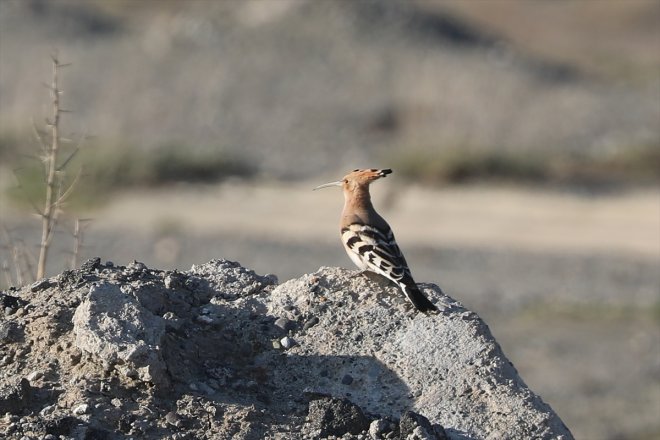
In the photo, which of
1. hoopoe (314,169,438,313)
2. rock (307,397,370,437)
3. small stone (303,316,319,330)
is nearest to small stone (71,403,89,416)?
rock (307,397,370,437)

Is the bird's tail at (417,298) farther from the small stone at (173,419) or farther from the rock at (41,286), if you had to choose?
the rock at (41,286)

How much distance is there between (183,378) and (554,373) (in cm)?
892

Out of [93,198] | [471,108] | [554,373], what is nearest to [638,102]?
[471,108]

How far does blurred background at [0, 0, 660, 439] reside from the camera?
15.5m

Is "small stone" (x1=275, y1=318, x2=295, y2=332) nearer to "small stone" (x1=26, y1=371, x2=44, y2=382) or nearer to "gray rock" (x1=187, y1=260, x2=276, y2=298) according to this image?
"gray rock" (x1=187, y1=260, x2=276, y2=298)

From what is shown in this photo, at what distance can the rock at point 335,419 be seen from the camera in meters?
4.48

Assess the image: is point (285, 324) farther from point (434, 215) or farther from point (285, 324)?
point (434, 215)

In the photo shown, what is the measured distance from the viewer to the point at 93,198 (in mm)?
21562

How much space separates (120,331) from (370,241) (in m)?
1.69

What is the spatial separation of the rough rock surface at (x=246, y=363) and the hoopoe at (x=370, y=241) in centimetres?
7

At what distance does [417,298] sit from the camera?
521 centimetres

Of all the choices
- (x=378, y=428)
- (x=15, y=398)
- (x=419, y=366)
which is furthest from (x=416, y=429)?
(x=15, y=398)

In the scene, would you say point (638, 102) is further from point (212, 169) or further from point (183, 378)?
point (183, 378)

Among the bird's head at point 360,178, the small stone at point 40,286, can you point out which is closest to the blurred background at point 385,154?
the bird's head at point 360,178
